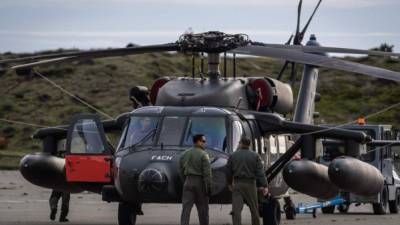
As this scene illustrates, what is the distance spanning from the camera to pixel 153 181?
21.1m

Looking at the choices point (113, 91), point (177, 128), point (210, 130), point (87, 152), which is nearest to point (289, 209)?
point (210, 130)

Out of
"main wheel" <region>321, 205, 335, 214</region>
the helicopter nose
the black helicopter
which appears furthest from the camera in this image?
"main wheel" <region>321, 205, 335, 214</region>

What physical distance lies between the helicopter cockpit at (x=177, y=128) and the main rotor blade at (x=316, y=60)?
1426 millimetres

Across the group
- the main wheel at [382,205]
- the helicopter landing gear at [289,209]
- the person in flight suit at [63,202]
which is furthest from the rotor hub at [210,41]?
the main wheel at [382,205]

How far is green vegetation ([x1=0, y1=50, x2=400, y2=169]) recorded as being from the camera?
65.5 metres

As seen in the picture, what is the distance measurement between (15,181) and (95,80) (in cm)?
2811

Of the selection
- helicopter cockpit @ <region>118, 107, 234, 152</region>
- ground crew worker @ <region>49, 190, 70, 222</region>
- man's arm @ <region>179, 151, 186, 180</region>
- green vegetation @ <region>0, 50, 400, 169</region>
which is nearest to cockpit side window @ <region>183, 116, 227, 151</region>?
helicopter cockpit @ <region>118, 107, 234, 152</region>

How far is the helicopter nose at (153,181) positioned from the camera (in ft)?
69.4

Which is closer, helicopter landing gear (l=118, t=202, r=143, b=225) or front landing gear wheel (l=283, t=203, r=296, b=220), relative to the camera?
helicopter landing gear (l=118, t=202, r=143, b=225)

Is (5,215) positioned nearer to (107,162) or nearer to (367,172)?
(107,162)

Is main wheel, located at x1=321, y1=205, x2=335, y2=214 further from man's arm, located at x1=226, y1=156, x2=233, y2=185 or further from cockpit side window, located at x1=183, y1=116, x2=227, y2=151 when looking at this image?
man's arm, located at x1=226, y1=156, x2=233, y2=185

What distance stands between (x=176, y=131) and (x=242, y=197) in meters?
2.16

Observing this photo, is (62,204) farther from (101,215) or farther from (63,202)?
(101,215)

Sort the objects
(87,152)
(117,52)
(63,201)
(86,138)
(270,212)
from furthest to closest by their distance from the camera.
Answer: (63,201) → (86,138) → (270,212) → (87,152) → (117,52)
